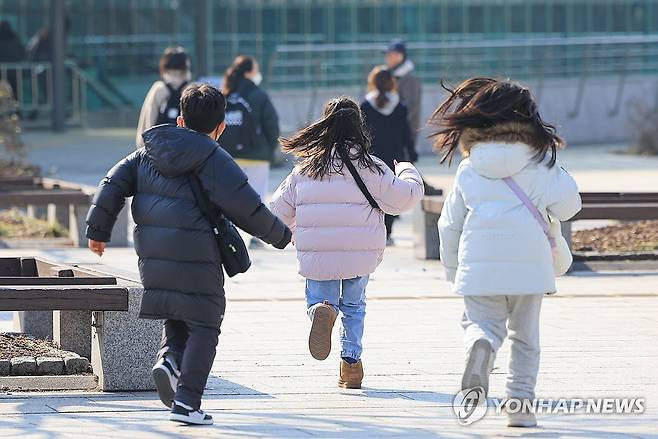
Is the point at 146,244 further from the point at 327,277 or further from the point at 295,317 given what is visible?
the point at 295,317

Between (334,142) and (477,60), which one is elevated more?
(334,142)

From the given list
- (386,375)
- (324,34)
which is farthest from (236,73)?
(324,34)

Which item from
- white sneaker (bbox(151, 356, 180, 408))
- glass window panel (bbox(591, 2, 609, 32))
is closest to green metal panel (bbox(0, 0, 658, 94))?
glass window panel (bbox(591, 2, 609, 32))

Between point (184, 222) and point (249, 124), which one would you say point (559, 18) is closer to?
point (249, 124)

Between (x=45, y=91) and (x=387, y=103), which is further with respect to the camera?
(x=45, y=91)

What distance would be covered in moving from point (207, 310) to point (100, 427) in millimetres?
655

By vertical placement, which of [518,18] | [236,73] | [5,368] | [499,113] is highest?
[499,113]

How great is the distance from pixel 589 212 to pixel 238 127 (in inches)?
121

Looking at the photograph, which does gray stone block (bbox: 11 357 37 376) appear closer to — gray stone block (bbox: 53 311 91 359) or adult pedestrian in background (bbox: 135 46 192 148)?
gray stone block (bbox: 53 311 91 359)

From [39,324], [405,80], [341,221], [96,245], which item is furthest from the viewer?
[405,80]

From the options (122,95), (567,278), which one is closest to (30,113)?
(122,95)

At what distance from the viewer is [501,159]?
6562 millimetres

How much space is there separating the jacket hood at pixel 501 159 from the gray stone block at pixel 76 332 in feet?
9.10

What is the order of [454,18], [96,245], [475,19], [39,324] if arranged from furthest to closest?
[475,19]
[454,18]
[39,324]
[96,245]
